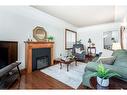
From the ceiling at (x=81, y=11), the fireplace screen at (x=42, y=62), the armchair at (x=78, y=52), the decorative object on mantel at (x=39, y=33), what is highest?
the ceiling at (x=81, y=11)

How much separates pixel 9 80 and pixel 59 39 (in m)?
3.64

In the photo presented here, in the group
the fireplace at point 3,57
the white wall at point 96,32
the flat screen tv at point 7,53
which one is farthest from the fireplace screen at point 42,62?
the white wall at point 96,32

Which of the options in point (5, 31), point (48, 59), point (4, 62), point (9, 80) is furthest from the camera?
point (48, 59)

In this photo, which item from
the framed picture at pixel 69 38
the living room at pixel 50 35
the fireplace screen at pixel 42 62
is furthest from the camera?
the framed picture at pixel 69 38

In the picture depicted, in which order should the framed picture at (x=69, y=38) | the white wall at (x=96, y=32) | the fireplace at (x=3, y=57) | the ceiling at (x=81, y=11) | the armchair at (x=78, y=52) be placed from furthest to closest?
the framed picture at (x=69, y=38) < the white wall at (x=96, y=32) < the armchair at (x=78, y=52) < the ceiling at (x=81, y=11) < the fireplace at (x=3, y=57)

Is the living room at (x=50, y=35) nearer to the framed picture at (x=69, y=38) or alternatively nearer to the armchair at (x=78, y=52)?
the framed picture at (x=69, y=38)

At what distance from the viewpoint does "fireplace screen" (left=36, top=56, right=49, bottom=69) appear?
421 centimetres

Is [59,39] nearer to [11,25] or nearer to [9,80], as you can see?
[11,25]

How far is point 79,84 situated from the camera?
2.70 meters

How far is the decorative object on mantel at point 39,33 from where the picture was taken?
4.22 metres

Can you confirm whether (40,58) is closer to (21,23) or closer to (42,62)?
(42,62)

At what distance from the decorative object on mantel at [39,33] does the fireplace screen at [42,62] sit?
0.81 metres

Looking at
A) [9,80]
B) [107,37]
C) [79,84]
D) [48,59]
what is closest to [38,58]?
[48,59]

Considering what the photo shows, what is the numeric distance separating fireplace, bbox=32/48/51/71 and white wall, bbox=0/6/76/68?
1.33 feet
